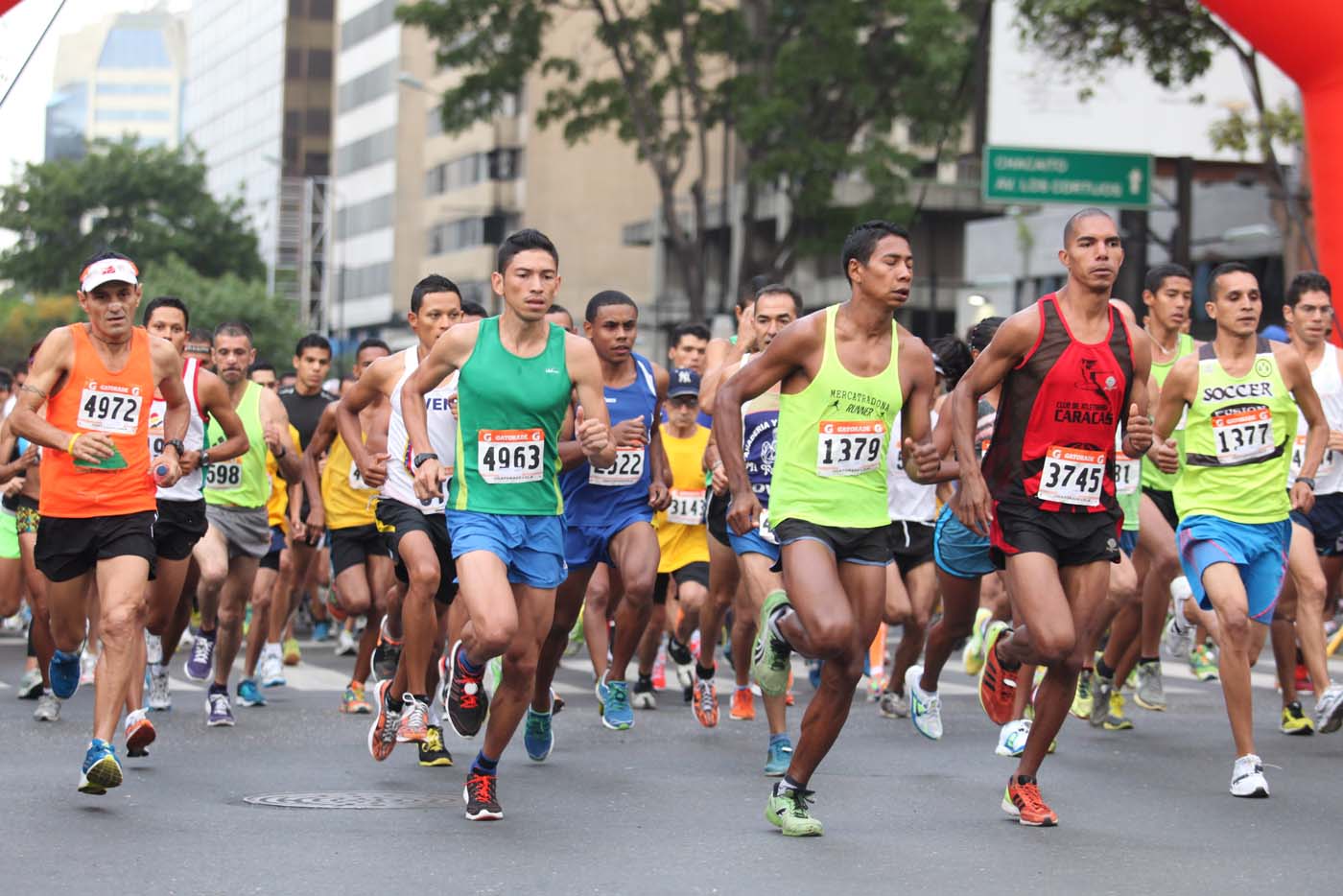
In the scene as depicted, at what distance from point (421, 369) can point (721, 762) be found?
2549 millimetres

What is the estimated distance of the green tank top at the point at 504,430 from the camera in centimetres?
A: 827

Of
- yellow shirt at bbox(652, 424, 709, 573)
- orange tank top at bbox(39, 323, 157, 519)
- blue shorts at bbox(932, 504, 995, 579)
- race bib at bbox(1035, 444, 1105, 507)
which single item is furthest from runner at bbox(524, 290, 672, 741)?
race bib at bbox(1035, 444, 1105, 507)

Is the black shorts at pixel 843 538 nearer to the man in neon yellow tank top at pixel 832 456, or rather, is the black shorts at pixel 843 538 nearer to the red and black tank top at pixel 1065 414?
the man in neon yellow tank top at pixel 832 456

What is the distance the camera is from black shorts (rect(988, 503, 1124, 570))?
818 cm

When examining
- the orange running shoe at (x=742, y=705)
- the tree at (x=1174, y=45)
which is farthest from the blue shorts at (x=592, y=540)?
the tree at (x=1174, y=45)

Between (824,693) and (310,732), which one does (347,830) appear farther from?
(310,732)

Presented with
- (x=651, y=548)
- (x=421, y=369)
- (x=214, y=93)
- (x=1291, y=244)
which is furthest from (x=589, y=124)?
(x=214, y=93)

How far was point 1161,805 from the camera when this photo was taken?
8.79m

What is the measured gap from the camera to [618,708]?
11.4 m

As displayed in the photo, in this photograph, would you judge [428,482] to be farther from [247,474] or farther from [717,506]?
[247,474]

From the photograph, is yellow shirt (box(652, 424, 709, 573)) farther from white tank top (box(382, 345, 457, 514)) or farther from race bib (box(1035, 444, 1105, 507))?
race bib (box(1035, 444, 1105, 507))

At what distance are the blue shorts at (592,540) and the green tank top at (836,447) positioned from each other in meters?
2.67

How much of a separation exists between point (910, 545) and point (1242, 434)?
291cm

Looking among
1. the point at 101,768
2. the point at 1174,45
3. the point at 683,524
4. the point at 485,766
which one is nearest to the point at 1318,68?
the point at 683,524
